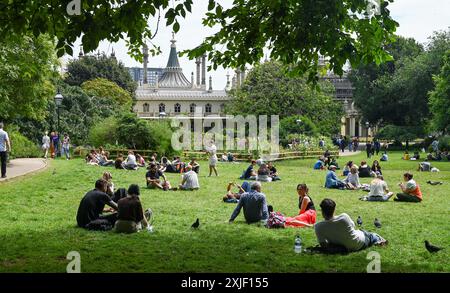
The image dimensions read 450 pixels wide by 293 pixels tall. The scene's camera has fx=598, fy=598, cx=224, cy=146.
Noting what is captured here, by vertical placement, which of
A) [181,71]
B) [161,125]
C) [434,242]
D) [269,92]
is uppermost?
[181,71]

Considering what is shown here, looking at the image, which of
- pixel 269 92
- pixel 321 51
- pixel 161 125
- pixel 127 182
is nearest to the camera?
pixel 321 51

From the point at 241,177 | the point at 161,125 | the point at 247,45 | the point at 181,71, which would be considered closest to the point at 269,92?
the point at 161,125

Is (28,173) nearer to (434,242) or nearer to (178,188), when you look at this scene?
(178,188)

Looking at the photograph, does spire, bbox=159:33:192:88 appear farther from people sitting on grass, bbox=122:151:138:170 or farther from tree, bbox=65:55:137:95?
people sitting on grass, bbox=122:151:138:170

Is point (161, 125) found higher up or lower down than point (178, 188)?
higher up

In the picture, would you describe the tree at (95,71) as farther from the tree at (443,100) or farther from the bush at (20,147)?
the tree at (443,100)

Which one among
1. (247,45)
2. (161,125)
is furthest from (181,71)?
(247,45)

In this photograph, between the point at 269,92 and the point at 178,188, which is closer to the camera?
the point at 178,188

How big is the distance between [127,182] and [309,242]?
451 inches

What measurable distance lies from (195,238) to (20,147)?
976 inches

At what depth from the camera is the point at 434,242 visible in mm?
10141

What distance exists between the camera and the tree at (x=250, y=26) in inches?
332

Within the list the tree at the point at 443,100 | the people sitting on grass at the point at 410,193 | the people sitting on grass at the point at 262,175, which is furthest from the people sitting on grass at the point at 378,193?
the tree at the point at 443,100
